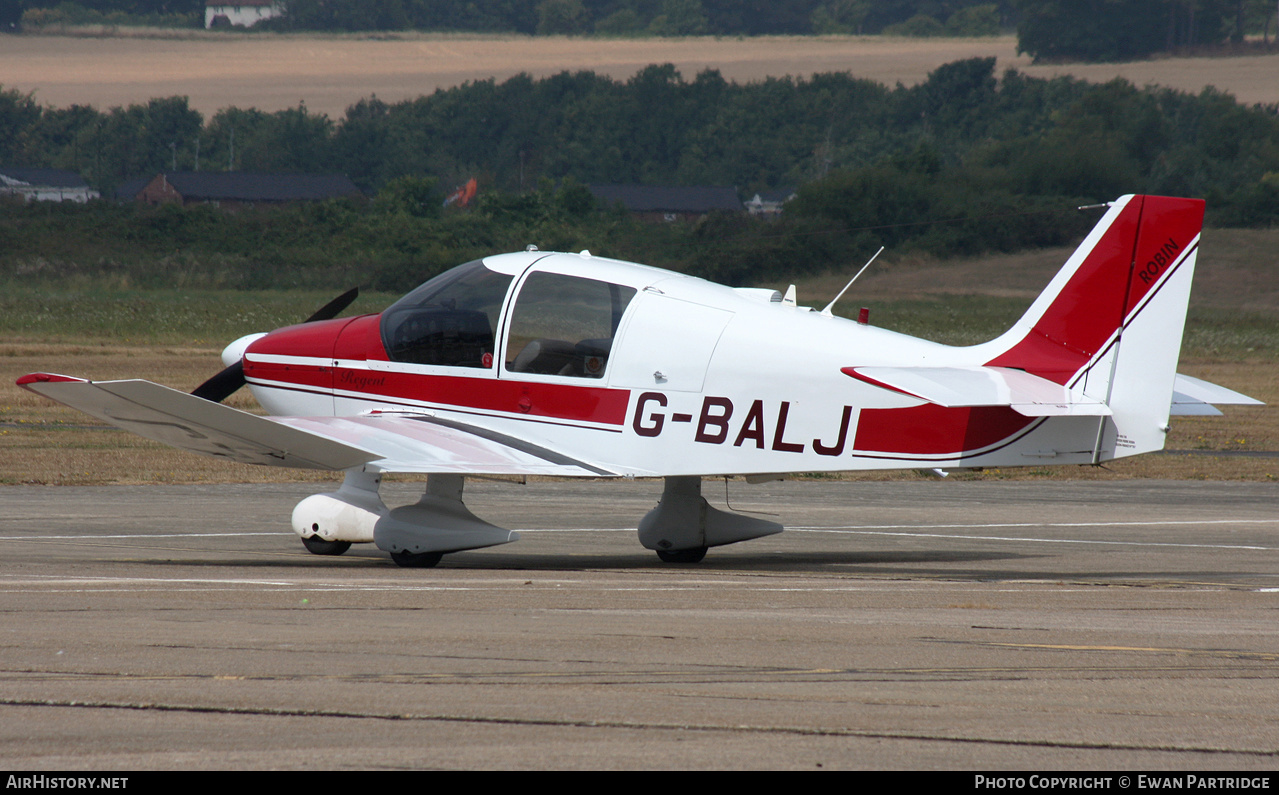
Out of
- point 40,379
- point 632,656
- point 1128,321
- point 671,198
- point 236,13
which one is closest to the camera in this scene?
point 632,656

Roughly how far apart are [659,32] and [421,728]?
14000cm

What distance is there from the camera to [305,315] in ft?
159

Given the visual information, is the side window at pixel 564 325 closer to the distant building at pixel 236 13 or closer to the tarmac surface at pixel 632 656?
the tarmac surface at pixel 632 656

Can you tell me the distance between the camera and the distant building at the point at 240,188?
108 metres

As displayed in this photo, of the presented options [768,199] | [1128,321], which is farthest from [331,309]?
[768,199]

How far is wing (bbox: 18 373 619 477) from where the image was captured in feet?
28.1

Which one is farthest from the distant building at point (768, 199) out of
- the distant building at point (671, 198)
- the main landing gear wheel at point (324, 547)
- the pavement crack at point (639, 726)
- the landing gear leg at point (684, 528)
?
the pavement crack at point (639, 726)

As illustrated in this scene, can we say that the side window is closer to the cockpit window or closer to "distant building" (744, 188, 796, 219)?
the cockpit window

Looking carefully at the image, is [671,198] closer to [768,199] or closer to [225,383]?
[768,199]

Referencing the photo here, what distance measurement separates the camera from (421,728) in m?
4.79

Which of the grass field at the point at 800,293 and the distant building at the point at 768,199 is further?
the distant building at the point at 768,199

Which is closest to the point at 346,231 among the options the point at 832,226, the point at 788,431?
the point at 832,226

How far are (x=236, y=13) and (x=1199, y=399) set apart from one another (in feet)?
437

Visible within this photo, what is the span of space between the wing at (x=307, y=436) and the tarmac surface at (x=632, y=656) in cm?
79
